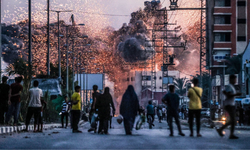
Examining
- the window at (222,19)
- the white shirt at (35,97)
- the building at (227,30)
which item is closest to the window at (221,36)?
the building at (227,30)

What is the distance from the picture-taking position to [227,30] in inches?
3558

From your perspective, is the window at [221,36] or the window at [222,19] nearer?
the window at [221,36]

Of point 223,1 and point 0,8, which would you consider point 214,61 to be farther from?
point 0,8

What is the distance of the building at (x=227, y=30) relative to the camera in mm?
89375

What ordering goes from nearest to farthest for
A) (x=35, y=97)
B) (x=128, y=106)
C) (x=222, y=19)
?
(x=128, y=106), (x=35, y=97), (x=222, y=19)

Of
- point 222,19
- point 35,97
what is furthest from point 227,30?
point 35,97

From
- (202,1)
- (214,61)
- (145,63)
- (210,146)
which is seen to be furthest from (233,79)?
(145,63)

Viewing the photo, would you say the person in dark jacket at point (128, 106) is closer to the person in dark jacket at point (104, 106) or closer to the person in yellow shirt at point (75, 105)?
the person in dark jacket at point (104, 106)

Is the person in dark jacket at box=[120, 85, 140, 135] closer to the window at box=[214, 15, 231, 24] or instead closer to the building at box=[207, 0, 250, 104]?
the building at box=[207, 0, 250, 104]

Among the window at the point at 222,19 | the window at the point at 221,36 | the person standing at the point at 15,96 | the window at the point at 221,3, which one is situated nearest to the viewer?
the person standing at the point at 15,96

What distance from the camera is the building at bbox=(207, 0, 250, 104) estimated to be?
293 ft

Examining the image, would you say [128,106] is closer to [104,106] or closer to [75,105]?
[104,106]

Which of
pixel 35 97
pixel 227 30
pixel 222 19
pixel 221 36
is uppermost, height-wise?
pixel 222 19

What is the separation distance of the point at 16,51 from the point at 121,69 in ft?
124
